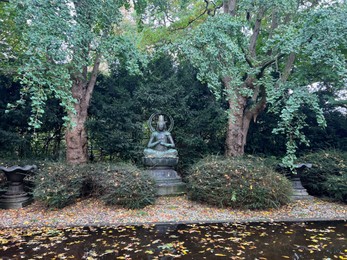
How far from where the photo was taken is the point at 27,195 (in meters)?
6.83

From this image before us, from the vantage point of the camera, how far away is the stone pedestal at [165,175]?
759cm

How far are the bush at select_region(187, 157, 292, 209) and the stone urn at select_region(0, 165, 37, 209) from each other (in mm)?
4226

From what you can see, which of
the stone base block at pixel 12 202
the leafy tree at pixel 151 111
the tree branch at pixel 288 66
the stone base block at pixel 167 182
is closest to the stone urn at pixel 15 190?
the stone base block at pixel 12 202

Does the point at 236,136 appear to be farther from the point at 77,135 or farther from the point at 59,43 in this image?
the point at 59,43

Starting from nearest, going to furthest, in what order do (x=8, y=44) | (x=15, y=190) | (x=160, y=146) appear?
(x=15, y=190), (x=160, y=146), (x=8, y=44)

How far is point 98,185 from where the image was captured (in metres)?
6.87

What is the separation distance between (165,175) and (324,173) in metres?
4.70

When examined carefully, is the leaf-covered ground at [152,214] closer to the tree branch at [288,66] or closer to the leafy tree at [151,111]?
the leafy tree at [151,111]

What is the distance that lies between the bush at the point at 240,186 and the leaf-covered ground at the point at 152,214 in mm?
199

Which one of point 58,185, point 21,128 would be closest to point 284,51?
point 58,185

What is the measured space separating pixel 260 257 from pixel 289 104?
3.89 m

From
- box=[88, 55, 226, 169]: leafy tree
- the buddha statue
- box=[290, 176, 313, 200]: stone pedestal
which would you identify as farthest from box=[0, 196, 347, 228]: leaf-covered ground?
box=[88, 55, 226, 169]: leafy tree

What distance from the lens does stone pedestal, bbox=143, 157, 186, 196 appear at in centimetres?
759

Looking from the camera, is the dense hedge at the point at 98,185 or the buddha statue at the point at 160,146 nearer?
the dense hedge at the point at 98,185
